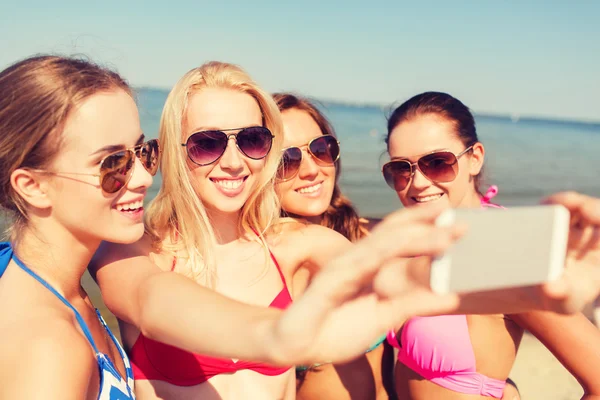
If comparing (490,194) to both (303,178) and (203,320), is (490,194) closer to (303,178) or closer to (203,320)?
(303,178)

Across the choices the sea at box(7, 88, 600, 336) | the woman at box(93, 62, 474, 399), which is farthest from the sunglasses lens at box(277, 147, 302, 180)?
the sea at box(7, 88, 600, 336)

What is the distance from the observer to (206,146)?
2805mm

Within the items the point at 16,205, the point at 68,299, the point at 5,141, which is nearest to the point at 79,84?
the point at 5,141

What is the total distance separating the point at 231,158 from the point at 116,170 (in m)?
0.84

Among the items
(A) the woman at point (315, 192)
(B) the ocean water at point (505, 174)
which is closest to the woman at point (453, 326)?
Answer: (A) the woman at point (315, 192)

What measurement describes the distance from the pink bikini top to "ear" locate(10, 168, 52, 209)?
2.18 meters

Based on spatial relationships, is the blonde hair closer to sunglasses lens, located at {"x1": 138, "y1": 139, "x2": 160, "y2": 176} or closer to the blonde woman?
the blonde woman

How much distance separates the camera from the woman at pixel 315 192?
3.57 m

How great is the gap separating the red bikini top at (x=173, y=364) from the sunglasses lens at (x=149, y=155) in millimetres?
870

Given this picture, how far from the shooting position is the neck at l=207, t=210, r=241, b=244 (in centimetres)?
301

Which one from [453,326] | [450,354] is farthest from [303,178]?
[450,354]

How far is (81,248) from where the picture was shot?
Result: 87.0 inches

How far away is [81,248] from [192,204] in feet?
2.49

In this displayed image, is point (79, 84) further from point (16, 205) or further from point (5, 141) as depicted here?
point (16, 205)
